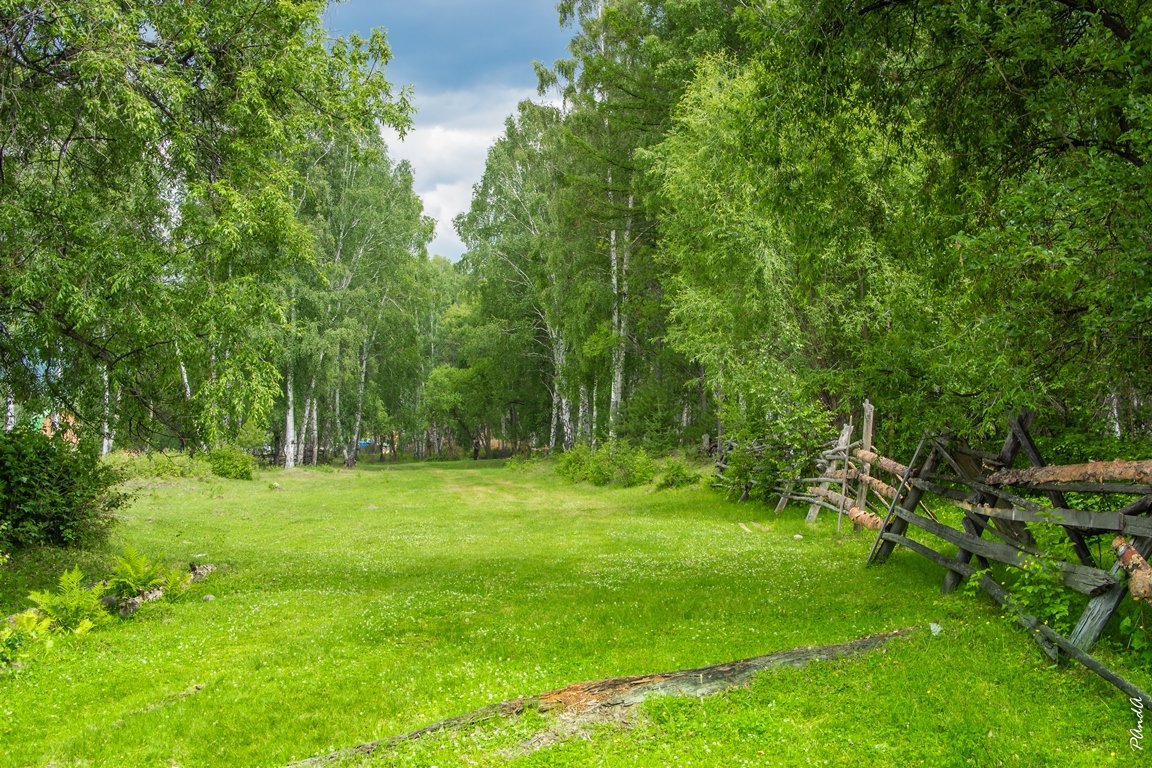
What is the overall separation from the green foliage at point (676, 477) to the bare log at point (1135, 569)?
2041cm

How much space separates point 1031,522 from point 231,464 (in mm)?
34115

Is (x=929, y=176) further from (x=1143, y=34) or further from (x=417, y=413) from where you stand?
(x=417, y=413)

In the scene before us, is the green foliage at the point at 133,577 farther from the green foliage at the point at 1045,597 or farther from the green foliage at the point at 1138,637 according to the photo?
the green foliage at the point at 1138,637

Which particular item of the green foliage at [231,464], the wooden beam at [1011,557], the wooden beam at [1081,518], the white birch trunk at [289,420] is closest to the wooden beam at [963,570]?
the wooden beam at [1011,557]

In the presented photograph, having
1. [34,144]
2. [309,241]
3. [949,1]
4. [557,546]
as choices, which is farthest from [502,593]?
[34,144]

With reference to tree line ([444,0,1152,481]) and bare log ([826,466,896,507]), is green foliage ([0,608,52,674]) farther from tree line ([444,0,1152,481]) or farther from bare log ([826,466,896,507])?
bare log ([826,466,896,507])

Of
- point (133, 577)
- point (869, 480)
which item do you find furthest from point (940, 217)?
point (133, 577)

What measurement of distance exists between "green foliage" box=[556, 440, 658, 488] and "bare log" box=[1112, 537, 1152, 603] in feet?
78.0

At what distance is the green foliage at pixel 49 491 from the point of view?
516 inches

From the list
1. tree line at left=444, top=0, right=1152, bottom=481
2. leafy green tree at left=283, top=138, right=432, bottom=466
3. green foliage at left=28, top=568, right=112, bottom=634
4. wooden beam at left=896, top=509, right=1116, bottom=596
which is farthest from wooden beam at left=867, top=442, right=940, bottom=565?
leafy green tree at left=283, top=138, right=432, bottom=466

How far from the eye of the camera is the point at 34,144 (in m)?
12.2

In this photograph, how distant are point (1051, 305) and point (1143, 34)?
2574mm

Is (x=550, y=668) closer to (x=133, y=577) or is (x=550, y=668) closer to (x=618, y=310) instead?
(x=133, y=577)

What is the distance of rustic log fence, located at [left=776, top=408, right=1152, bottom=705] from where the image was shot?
6598 mm
